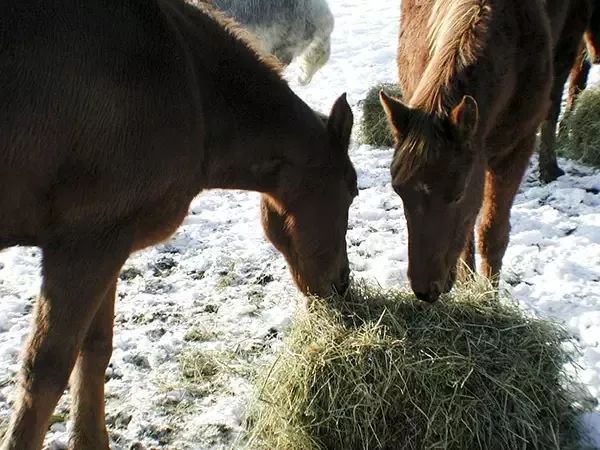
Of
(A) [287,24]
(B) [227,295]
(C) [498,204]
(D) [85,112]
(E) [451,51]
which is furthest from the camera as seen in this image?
(A) [287,24]

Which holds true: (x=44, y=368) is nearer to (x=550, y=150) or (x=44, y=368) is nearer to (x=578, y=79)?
(x=550, y=150)

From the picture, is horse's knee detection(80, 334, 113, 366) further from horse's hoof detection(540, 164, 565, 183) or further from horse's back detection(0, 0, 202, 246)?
horse's hoof detection(540, 164, 565, 183)

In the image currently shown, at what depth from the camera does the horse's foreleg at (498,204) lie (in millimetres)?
4109

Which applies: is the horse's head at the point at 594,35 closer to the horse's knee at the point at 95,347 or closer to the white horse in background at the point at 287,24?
the white horse in background at the point at 287,24

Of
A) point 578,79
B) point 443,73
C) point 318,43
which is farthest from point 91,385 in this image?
point 578,79

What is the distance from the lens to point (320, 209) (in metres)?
3.17

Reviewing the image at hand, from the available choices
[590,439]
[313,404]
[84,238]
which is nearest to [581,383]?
[590,439]

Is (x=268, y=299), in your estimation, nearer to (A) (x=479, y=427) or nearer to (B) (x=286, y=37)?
(A) (x=479, y=427)

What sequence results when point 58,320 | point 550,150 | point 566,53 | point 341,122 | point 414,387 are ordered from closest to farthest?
point 58,320 < point 414,387 < point 341,122 < point 566,53 < point 550,150

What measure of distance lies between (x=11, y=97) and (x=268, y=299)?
98.2 inches

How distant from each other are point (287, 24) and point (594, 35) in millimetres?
3099

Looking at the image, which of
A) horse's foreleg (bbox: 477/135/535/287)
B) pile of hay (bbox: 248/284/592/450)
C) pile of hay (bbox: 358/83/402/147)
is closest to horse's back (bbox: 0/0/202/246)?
pile of hay (bbox: 248/284/592/450)

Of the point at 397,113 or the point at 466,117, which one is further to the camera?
the point at 397,113

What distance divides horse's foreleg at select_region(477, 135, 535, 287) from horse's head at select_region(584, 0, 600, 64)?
3.00 m
